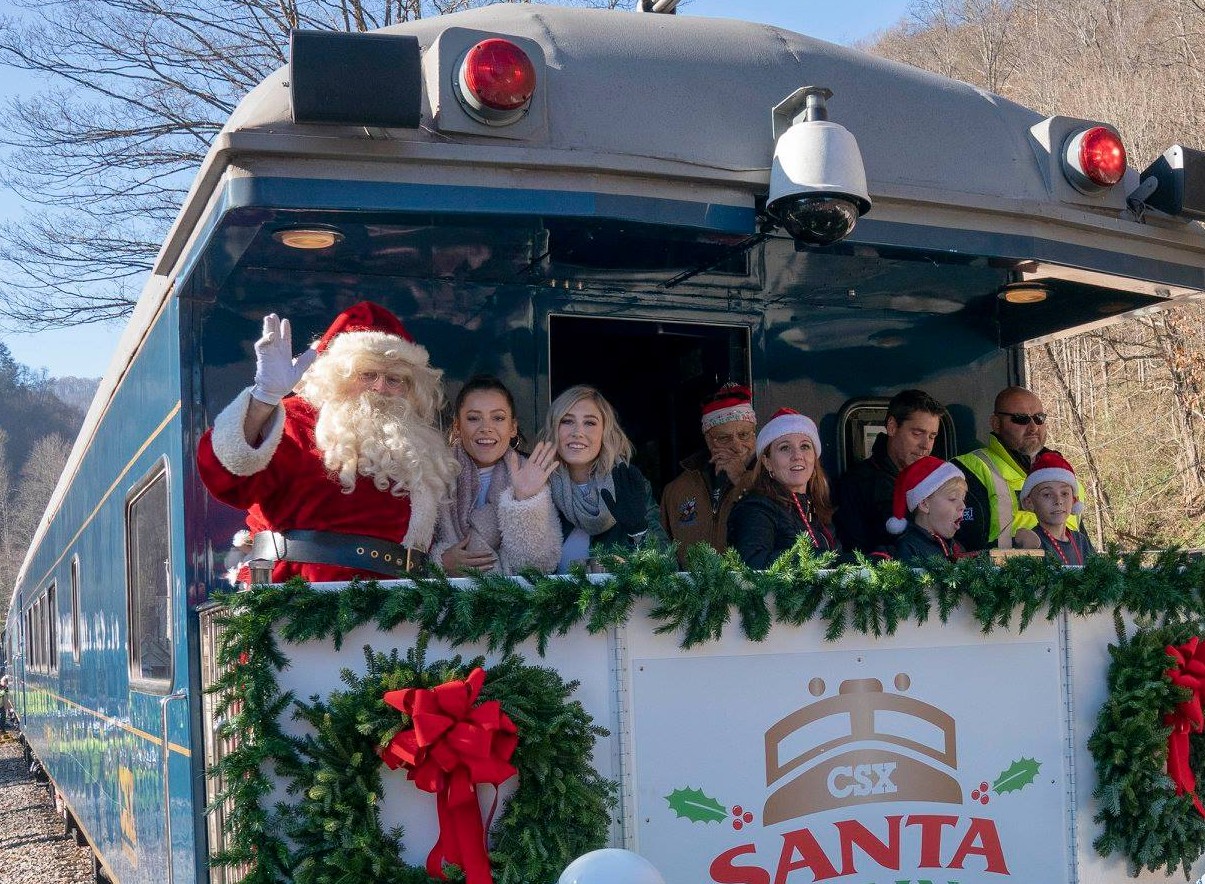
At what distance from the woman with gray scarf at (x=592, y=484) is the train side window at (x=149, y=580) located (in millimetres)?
1198

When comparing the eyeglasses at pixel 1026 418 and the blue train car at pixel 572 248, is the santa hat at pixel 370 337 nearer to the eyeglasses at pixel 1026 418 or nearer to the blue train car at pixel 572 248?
the blue train car at pixel 572 248

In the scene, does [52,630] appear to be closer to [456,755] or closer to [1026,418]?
[1026,418]

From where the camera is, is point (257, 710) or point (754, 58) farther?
point (754, 58)

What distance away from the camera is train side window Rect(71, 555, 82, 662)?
23.0ft

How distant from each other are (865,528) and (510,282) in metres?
1.61

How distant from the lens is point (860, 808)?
2963mm

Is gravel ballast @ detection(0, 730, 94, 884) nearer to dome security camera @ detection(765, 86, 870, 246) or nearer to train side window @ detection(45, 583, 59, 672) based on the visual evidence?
train side window @ detection(45, 583, 59, 672)

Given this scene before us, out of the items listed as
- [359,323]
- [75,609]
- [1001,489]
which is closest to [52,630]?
[75,609]

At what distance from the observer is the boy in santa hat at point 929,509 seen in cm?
394

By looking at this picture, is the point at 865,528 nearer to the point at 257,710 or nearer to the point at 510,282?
the point at 510,282

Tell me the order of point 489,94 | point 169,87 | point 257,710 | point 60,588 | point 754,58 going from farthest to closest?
point 169,87 < point 60,588 < point 754,58 < point 489,94 < point 257,710

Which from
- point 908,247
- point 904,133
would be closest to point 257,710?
point 908,247

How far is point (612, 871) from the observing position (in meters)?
1.68

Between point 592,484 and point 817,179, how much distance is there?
44.1 inches
